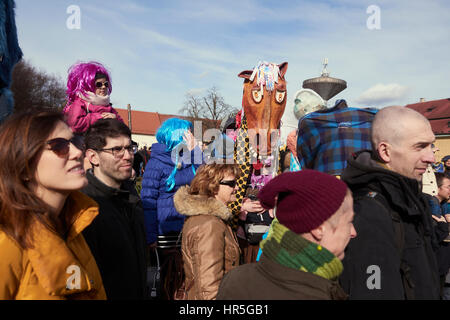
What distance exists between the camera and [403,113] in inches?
84.6

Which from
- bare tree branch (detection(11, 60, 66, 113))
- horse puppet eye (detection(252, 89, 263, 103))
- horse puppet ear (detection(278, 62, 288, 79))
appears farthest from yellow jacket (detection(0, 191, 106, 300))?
bare tree branch (detection(11, 60, 66, 113))

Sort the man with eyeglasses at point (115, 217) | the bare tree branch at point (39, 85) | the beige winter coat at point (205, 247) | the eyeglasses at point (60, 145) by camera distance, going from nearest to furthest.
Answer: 1. the eyeglasses at point (60, 145)
2. the man with eyeglasses at point (115, 217)
3. the beige winter coat at point (205, 247)
4. the bare tree branch at point (39, 85)

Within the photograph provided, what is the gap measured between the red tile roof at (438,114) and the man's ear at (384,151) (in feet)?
130

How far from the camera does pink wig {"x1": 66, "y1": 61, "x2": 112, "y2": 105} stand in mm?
4113

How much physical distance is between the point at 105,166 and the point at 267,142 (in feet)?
6.61

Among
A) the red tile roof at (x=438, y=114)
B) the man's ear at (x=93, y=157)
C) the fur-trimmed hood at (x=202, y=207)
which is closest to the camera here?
the man's ear at (x=93, y=157)

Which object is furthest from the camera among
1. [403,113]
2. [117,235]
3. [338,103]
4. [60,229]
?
[338,103]

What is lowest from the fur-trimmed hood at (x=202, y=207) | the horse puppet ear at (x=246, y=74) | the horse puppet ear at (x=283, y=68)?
the fur-trimmed hood at (x=202, y=207)

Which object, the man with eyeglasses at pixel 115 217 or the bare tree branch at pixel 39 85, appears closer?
the man with eyeglasses at pixel 115 217

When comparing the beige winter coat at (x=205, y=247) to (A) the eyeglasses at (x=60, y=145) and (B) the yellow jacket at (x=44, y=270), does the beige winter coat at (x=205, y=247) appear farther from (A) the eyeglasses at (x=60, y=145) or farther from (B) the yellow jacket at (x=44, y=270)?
(A) the eyeglasses at (x=60, y=145)

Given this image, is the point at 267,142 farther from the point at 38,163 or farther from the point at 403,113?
the point at 38,163

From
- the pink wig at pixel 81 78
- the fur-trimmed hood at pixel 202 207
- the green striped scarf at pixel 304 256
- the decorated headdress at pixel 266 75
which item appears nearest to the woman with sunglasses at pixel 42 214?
the green striped scarf at pixel 304 256

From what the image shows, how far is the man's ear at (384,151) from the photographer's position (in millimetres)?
2184
